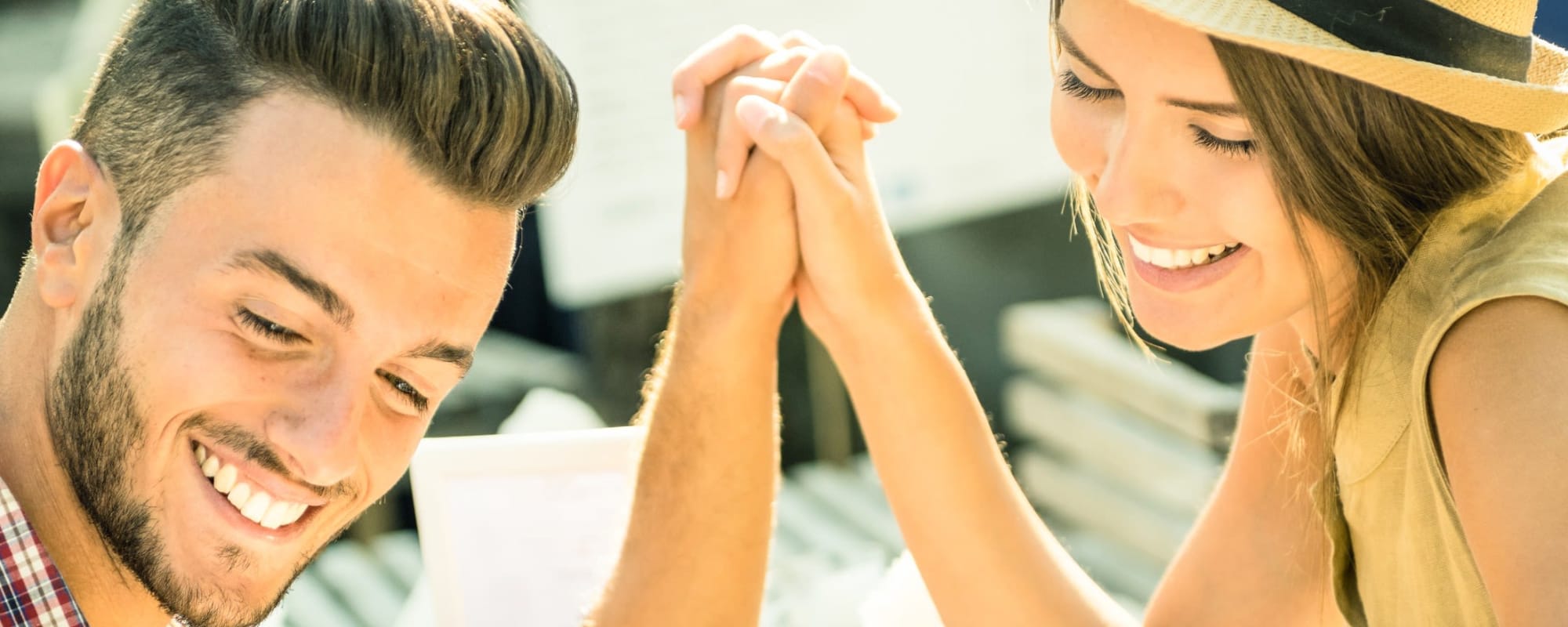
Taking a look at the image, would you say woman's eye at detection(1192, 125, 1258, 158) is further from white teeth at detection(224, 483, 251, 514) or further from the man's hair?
white teeth at detection(224, 483, 251, 514)

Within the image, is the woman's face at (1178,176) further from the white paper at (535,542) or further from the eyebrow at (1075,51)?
the white paper at (535,542)

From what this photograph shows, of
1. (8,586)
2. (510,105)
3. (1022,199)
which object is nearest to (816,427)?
(1022,199)

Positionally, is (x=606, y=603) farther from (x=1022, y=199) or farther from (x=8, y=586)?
(x=1022, y=199)

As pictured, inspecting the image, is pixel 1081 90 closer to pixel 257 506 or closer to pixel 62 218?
pixel 257 506

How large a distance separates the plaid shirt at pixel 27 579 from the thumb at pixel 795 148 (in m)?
1.06

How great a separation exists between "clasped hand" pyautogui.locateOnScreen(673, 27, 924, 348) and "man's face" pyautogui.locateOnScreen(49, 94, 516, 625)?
1.76 ft

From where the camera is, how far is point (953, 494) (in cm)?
199

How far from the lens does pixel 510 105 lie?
6.01ft

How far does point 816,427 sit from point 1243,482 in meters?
2.61

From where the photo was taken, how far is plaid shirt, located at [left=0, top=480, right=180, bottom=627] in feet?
5.16

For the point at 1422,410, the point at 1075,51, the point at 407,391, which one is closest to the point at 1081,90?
the point at 1075,51

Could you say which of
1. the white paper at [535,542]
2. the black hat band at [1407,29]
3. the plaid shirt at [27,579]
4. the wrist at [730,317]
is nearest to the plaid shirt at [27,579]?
the plaid shirt at [27,579]

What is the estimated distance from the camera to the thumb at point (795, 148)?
204cm

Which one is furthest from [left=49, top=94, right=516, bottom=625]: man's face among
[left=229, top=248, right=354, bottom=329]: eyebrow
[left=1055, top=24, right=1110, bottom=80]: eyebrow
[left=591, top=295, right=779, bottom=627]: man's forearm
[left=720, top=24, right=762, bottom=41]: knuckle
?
[left=1055, top=24, right=1110, bottom=80]: eyebrow
